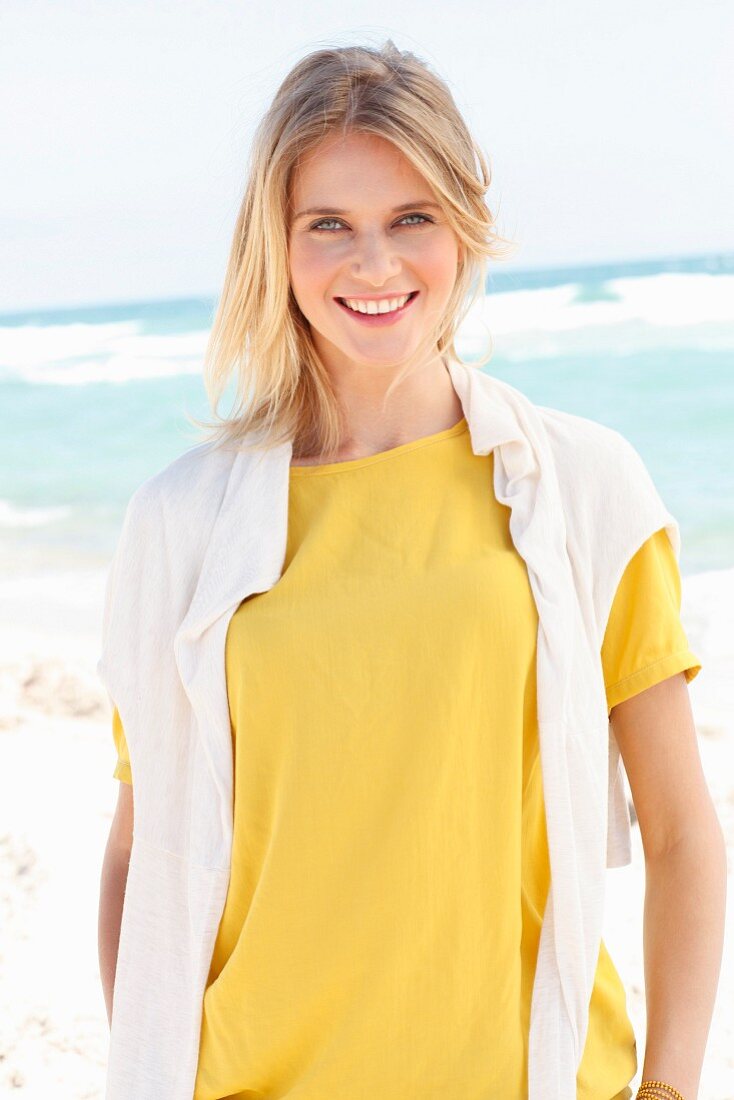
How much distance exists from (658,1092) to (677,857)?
32cm

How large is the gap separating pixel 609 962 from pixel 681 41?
1184 inches

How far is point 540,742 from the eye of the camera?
1.77 m

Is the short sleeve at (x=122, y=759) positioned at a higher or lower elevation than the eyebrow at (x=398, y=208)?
lower

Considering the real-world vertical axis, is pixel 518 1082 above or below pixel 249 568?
below

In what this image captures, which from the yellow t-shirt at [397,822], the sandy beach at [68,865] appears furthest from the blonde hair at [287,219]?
the sandy beach at [68,865]

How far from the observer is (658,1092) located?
71.0 inches

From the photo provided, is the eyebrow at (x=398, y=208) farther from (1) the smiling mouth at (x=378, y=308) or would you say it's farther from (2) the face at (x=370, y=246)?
(1) the smiling mouth at (x=378, y=308)

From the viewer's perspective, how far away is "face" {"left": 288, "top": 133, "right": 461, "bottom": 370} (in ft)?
6.44

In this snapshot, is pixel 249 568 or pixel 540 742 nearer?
pixel 540 742

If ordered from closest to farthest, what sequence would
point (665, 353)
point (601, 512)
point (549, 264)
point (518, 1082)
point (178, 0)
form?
point (518, 1082) → point (601, 512) → point (665, 353) → point (178, 0) → point (549, 264)

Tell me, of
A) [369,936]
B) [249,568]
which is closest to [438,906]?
[369,936]

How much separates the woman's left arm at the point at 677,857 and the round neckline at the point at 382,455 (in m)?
0.50

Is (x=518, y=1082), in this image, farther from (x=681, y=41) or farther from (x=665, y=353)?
(x=681, y=41)

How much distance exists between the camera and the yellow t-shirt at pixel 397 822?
175cm
